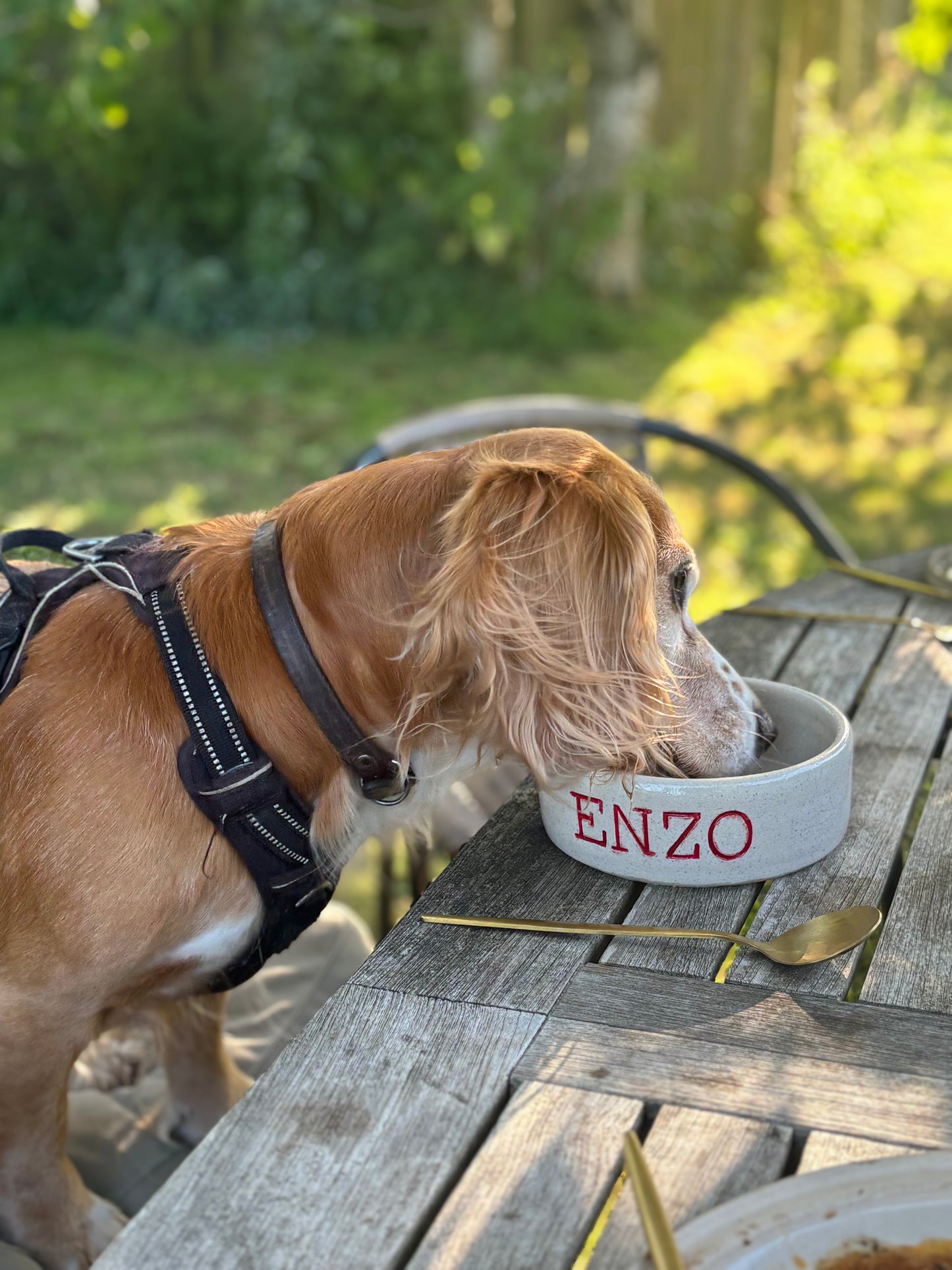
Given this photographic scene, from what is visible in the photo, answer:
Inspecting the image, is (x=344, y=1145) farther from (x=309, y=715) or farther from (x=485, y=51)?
(x=485, y=51)

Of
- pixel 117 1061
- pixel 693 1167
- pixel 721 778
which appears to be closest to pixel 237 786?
pixel 721 778

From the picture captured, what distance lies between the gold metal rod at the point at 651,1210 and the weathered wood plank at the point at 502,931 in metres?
0.24

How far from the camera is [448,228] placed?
8625 millimetres

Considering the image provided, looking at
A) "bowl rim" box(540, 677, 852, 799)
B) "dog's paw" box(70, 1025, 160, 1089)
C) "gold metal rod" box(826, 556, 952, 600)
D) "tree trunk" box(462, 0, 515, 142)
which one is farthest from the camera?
"tree trunk" box(462, 0, 515, 142)

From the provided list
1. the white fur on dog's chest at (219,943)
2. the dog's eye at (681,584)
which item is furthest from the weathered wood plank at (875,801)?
the white fur on dog's chest at (219,943)

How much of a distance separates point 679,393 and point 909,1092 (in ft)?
21.1

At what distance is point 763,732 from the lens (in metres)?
1.68

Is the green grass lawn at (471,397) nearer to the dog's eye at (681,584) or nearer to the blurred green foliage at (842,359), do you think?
the blurred green foliage at (842,359)

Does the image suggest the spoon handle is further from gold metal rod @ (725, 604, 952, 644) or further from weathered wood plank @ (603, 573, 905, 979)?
gold metal rod @ (725, 604, 952, 644)

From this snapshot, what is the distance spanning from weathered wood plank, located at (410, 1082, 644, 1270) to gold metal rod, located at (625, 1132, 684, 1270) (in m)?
0.03

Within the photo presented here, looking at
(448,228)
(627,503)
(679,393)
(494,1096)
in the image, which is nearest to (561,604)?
(627,503)

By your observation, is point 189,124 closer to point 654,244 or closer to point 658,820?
point 654,244

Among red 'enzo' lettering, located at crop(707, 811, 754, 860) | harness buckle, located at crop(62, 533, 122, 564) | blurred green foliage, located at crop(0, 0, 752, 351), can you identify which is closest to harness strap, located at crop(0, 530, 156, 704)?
harness buckle, located at crop(62, 533, 122, 564)

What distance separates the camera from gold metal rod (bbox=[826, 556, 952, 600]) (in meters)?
2.37
